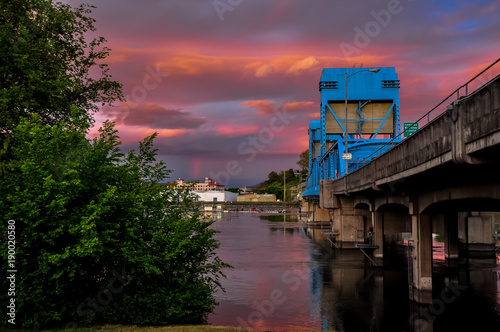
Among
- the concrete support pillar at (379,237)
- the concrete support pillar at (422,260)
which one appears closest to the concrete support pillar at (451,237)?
the concrete support pillar at (379,237)

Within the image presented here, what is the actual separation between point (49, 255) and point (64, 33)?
1525 cm

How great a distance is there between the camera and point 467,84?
13.9m

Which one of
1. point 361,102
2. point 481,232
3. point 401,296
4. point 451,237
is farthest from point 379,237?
point 361,102

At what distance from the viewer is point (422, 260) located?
2295 centimetres

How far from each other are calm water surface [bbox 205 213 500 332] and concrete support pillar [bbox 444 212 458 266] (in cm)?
85

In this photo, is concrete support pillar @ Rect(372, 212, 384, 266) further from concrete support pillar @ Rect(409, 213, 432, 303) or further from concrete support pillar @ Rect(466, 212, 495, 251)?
concrete support pillar @ Rect(409, 213, 432, 303)

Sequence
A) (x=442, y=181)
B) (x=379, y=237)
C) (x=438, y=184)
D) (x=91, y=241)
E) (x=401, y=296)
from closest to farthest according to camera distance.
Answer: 1. (x=91, y=241)
2. (x=442, y=181)
3. (x=438, y=184)
4. (x=401, y=296)
5. (x=379, y=237)

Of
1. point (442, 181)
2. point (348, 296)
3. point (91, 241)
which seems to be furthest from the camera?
point (348, 296)

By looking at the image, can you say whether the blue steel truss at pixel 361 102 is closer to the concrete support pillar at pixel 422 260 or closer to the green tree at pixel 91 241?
the concrete support pillar at pixel 422 260

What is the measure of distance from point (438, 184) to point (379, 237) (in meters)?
17.9

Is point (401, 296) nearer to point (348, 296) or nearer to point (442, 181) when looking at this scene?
point (348, 296)

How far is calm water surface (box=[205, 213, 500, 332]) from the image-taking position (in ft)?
65.4

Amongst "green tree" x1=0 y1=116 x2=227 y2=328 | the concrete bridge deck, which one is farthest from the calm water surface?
"green tree" x1=0 y1=116 x2=227 y2=328

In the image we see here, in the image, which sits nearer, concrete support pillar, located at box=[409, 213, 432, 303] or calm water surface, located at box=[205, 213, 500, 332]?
calm water surface, located at box=[205, 213, 500, 332]
